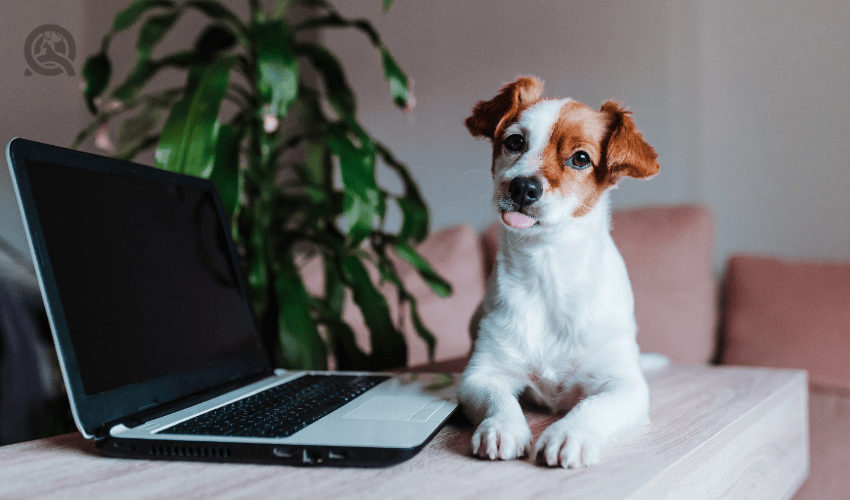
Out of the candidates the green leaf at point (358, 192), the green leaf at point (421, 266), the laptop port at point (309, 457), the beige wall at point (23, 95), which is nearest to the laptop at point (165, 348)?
the laptop port at point (309, 457)

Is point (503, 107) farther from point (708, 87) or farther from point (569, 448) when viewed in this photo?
point (708, 87)

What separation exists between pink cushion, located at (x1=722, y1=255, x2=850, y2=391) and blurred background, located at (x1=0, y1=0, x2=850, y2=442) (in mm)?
193

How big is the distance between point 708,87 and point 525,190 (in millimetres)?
1504

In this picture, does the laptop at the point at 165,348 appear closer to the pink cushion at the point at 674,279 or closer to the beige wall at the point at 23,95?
the beige wall at the point at 23,95

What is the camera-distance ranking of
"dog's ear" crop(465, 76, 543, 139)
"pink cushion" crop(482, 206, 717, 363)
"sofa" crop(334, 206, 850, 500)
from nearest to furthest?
"dog's ear" crop(465, 76, 543, 139)
"sofa" crop(334, 206, 850, 500)
"pink cushion" crop(482, 206, 717, 363)

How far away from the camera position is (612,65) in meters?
1.93

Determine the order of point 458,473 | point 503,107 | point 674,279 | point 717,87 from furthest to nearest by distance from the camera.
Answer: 1. point 717,87
2. point 674,279
3. point 503,107
4. point 458,473

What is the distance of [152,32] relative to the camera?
4.09 feet

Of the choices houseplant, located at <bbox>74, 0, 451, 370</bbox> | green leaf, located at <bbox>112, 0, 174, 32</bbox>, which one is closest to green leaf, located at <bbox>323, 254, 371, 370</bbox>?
houseplant, located at <bbox>74, 0, 451, 370</bbox>

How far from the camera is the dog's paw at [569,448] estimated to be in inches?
19.8

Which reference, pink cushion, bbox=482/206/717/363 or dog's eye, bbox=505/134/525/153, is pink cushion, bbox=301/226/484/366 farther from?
dog's eye, bbox=505/134/525/153

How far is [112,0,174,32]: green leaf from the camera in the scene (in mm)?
1164

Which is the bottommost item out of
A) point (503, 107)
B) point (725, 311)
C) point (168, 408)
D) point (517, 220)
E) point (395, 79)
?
point (725, 311)

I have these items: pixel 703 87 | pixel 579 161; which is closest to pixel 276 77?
pixel 579 161
